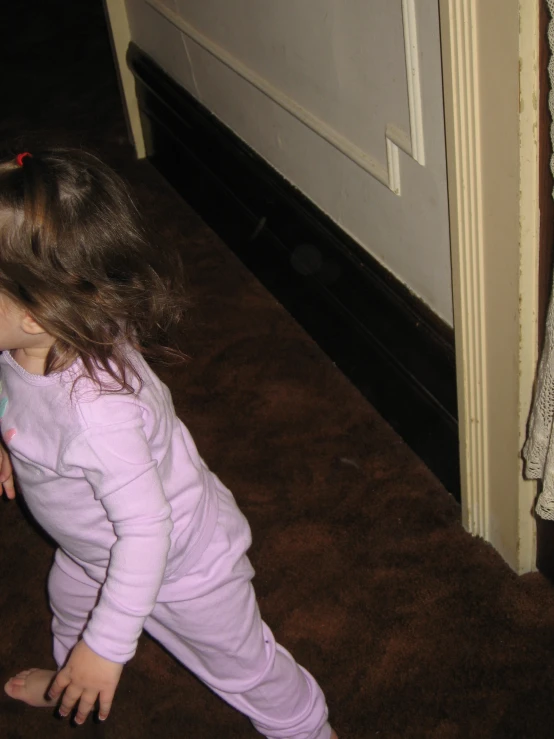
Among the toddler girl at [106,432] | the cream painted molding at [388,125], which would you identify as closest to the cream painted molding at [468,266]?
the cream painted molding at [388,125]

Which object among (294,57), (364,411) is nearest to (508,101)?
(294,57)

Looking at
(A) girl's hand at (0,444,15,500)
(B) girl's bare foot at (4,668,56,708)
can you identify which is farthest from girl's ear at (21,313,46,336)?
(B) girl's bare foot at (4,668,56,708)

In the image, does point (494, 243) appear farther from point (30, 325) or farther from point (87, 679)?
point (87, 679)

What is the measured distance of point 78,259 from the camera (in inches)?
40.5

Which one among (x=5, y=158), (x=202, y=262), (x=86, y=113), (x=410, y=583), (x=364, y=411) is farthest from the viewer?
(x=86, y=113)

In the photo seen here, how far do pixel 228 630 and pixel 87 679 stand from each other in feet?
0.72

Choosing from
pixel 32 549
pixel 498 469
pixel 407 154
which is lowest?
pixel 32 549

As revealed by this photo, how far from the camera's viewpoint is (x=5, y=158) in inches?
42.6

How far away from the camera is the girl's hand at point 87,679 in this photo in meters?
1.06

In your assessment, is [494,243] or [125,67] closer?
[494,243]

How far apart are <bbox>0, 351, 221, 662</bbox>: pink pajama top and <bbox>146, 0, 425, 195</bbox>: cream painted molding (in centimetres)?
58

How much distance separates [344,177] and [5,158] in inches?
31.5

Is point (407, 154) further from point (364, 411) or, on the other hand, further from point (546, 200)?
point (364, 411)

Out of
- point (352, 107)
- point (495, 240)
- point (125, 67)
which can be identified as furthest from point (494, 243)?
point (125, 67)
